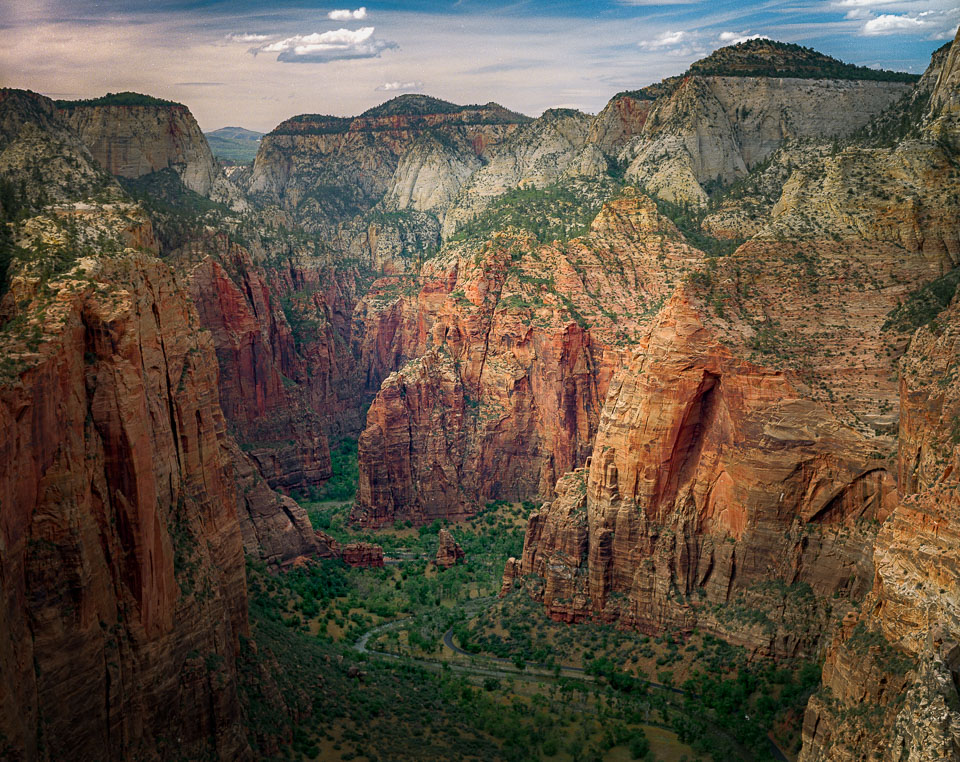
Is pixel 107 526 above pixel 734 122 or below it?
below

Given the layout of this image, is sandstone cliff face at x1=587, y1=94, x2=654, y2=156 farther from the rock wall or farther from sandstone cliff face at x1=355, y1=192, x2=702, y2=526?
the rock wall

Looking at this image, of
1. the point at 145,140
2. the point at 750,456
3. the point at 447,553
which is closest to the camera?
the point at 750,456

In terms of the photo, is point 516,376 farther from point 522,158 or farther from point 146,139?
point 522,158

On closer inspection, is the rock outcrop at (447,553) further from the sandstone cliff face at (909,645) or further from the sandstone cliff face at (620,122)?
the sandstone cliff face at (620,122)

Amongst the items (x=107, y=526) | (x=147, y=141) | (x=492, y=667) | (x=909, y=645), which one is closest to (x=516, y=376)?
(x=492, y=667)

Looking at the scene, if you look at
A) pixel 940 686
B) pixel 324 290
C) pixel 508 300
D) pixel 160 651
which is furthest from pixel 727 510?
pixel 324 290

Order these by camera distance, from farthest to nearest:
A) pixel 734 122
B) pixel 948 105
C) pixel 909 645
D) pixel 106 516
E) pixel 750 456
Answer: pixel 734 122 → pixel 948 105 → pixel 750 456 → pixel 106 516 → pixel 909 645

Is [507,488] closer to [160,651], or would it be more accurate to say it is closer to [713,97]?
[713,97]
